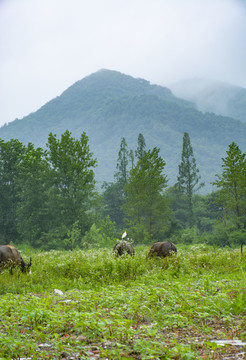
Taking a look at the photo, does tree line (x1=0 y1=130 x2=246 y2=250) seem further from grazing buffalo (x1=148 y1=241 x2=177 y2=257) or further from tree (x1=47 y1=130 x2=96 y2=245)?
grazing buffalo (x1=148 y1=241 x2=177 y2=257)

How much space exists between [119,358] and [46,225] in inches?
1449

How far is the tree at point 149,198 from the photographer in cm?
3819

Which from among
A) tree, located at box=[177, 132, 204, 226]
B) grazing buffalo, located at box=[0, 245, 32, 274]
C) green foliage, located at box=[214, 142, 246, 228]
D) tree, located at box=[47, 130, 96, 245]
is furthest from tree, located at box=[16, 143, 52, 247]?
tree, located at box=[177, 132, 204, 226]

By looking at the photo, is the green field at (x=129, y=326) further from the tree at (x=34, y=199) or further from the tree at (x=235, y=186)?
the tree at (x=34, y=199)

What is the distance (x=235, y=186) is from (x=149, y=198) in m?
9.96

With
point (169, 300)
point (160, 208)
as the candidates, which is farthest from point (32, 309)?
point (160, 208)

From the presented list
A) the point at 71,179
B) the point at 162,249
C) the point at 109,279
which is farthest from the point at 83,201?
the point at 109,279

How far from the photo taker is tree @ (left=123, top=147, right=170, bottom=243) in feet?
125

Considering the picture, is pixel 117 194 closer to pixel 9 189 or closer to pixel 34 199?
pixel 9 189

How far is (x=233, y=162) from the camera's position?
33.8m

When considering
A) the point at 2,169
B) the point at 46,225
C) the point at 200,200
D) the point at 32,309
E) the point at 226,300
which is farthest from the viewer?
the point at 200,200

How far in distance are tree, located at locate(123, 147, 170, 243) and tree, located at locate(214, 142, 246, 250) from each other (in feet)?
23.8

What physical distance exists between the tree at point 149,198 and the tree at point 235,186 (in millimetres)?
7242

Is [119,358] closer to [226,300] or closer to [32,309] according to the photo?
[32,309]
